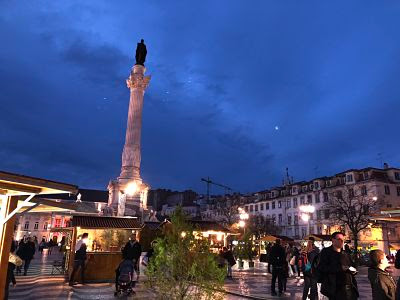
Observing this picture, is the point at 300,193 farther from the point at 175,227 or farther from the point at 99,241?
the point at 175,227

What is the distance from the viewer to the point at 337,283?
5.29 meters

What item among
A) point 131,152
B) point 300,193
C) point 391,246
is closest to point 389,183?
point 391,246

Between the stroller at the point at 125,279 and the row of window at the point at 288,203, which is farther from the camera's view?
the row of window at the point at 288,203

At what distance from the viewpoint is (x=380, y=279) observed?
4922mm

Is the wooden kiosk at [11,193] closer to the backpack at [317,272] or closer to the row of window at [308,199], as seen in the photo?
the backpack at [317,272]

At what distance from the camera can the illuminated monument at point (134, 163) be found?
36031 millimetres

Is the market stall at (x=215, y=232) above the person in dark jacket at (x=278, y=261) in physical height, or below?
above

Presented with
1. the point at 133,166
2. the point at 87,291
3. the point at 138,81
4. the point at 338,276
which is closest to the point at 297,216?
the point at 133,166

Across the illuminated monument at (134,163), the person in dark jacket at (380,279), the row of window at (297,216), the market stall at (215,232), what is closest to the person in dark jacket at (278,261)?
the person in dark jacket at (380,279)

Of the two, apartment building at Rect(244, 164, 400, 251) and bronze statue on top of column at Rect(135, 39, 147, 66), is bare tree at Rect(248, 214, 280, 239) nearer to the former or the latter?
apartment building at Rect(244, 164, 400, 251)

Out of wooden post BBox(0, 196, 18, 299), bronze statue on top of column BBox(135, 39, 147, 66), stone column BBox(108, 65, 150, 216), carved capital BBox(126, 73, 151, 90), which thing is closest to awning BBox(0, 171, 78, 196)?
wooden post BBox(0, 196, 18, 299)

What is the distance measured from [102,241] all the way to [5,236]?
33.1 ft

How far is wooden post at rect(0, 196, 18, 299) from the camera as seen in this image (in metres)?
6.71

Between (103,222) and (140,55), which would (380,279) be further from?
(140,55)
